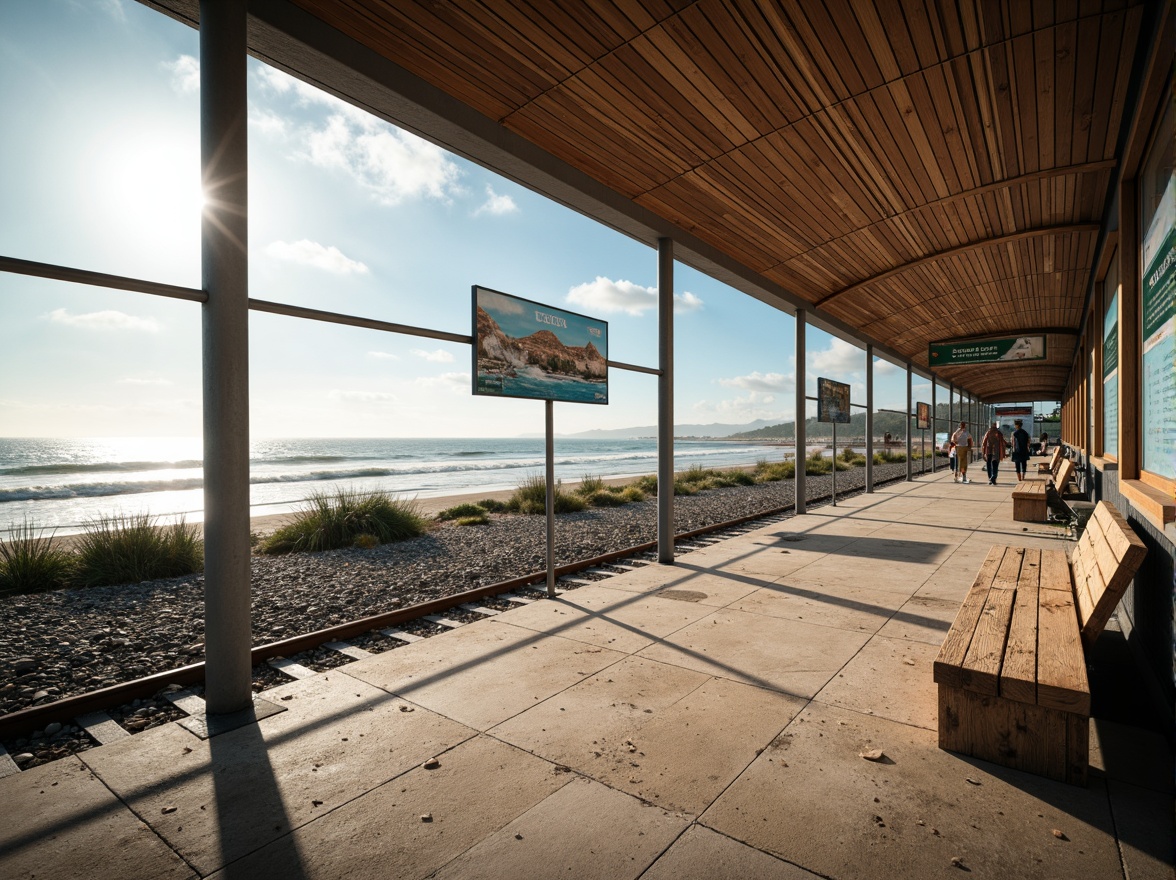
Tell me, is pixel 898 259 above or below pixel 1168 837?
above

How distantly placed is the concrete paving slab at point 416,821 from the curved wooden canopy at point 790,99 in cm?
405

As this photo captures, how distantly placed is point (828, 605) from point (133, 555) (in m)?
7.44

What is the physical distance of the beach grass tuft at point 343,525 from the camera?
347 inches

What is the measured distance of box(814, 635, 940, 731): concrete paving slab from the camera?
3.04 metres

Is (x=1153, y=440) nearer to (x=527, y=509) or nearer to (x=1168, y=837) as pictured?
(x=1168, y=837)

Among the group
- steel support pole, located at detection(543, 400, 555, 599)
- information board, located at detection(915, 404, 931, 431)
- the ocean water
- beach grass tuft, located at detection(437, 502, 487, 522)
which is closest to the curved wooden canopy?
steel support pole, located at detection(543, 400, 555, 599)

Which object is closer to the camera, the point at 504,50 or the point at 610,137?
the point at 504,50

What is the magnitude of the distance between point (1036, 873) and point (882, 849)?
0.45m

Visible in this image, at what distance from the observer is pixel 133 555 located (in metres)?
6.74

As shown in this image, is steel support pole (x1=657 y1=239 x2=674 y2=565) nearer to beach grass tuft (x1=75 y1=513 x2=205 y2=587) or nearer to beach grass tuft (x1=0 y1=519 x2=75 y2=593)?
beach grass tuft (x1=75 y1=513 x2=205 y2=587)

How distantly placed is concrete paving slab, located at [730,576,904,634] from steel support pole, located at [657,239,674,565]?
1.51 meters

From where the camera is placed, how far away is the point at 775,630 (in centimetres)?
434

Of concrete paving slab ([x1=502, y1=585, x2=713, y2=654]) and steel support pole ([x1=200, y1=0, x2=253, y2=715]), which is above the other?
steel support pole ([x1=200, y1=0, x2=253, y2=715])

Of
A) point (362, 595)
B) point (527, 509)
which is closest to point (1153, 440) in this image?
point (362, 595)
